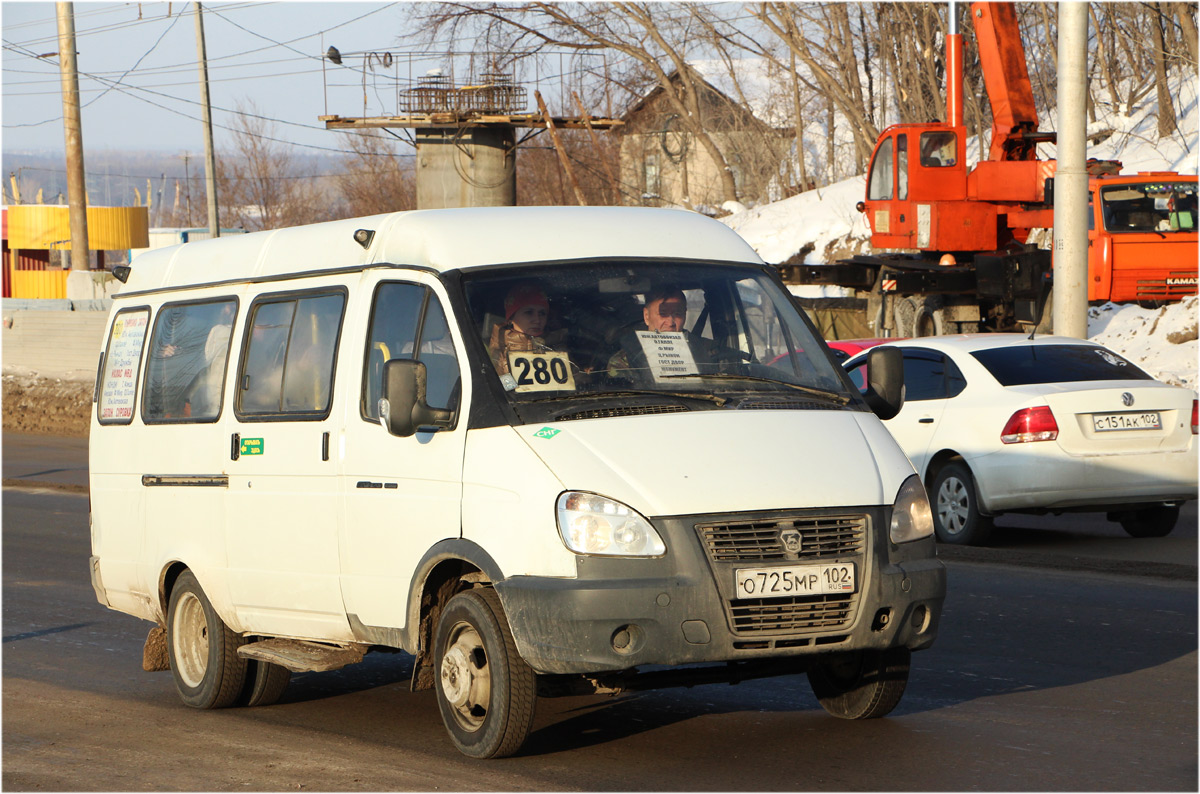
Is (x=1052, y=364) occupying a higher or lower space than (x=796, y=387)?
lower

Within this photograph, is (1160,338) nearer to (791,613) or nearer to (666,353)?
(666,353)

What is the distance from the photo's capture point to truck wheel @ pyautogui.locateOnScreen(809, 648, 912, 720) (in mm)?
6383

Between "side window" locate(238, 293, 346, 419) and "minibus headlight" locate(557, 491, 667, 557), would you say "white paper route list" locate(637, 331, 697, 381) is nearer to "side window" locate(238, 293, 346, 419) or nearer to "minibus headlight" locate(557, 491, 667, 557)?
"minibus headlight" locate(557, 491, 667, 557)

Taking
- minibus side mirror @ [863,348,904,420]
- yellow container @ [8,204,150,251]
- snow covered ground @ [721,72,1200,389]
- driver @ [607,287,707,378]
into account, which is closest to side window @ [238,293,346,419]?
driver @ [607,287,707,378]

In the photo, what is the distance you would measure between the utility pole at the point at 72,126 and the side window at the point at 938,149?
60.1ft

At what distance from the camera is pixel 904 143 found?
27047mm

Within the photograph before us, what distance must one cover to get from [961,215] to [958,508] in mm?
15783

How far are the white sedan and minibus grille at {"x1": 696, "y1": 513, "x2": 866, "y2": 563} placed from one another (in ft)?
20.7

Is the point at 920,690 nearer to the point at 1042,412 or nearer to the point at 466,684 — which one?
the point at 466,684

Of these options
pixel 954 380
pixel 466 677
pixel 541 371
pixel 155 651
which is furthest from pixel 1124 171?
pixel 466 677

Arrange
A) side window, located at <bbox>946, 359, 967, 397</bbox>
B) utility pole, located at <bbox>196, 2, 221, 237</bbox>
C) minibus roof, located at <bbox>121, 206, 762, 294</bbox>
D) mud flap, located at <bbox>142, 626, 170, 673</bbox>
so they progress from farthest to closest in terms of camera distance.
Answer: utility pole, located at <bbox>196, 2, 221, 237</bbox> → side window, located at <bbox>946, 359, 967, 397</bbox> → mud flap, located at <bbox>142, 626, 170, 673</bbox> → minibus roof, located at <bbox>121, 206, 762, 294</bbox>

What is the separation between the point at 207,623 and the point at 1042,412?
21.7ft

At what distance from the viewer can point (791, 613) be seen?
18.6 feet

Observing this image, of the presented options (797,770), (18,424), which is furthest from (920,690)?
(18,424)
